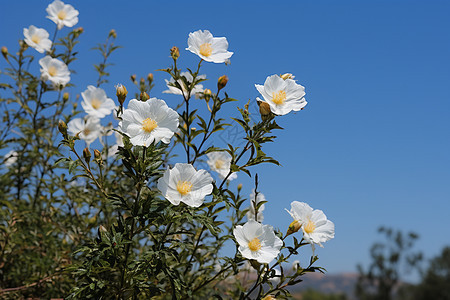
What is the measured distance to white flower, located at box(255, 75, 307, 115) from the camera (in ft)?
4.77

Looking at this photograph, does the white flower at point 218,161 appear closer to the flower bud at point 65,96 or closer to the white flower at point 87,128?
the white flower at point 87,128

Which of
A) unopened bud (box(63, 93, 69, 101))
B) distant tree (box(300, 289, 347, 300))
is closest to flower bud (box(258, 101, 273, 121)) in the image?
unopened bud (box(63, 93, 69, 101))

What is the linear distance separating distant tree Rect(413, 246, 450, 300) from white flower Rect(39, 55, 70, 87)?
2247cm

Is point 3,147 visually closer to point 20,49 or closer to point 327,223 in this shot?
point 20,49

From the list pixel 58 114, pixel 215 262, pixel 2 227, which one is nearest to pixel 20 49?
pixel 58 114

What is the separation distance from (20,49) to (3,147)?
25.9 inches

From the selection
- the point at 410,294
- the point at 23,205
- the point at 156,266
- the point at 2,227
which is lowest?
the point at 156,266

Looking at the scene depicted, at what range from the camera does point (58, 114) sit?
291 centimetres

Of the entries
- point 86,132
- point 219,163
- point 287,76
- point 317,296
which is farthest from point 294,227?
point 317,296

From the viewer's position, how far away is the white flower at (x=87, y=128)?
8.51 ft

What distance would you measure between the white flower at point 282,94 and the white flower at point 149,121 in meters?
0.31

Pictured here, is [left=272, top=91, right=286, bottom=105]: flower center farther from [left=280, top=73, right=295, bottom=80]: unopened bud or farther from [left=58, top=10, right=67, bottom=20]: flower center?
[left=58, top=10, right=67, bottom=20]: flower center

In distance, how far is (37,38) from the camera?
2916 millimetres

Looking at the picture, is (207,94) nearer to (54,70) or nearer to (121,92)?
(121,92)
